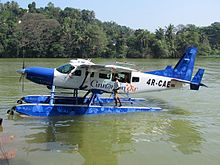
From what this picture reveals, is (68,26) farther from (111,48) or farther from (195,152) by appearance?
(195,152)

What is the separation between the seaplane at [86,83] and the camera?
1589cm

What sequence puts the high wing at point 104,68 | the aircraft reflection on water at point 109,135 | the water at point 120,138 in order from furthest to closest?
the high wing at point 104,68, the aircraft reflection on water at point 109,135, the water at point 120,138

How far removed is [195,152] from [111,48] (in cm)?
8909

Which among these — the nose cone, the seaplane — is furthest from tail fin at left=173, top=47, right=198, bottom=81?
the nose cone

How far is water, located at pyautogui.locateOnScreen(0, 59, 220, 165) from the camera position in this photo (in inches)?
397

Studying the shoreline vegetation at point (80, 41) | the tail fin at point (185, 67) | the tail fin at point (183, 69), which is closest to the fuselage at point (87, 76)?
the tail fin at point (183, 69)

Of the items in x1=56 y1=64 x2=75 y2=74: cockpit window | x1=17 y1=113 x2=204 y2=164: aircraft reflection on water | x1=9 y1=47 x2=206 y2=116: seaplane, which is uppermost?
x1=56 y1=64 x2=75 y2=74: cockpit window

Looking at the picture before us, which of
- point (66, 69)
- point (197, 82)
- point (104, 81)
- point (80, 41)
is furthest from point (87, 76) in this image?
point (80, 41)

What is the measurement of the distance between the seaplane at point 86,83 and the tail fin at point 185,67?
372mm

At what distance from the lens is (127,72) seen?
57.5 feet

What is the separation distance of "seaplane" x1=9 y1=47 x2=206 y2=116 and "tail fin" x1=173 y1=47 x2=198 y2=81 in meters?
0.37

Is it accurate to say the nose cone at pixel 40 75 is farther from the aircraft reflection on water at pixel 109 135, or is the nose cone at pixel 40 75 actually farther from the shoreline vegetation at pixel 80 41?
the shoreline vegetation at pixel 80 41

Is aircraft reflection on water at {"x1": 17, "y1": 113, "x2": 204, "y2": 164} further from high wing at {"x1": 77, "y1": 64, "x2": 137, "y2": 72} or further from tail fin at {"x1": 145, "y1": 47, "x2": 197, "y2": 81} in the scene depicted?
tail fin at {"x1": 145, "y1": 47, "x2": 197, "y2": 81}

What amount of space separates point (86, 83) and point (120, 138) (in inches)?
207
